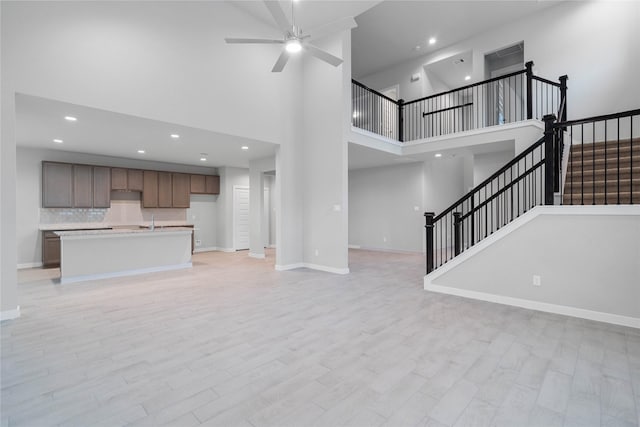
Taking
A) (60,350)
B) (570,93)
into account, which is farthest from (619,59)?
(60,350)

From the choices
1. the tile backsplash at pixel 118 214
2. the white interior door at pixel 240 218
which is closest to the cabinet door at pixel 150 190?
the tile backsplash at pixel 118 214

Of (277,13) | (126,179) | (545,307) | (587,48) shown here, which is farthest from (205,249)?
(587,48)

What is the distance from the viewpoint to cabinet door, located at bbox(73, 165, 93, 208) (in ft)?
24.1

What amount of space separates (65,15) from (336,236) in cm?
515

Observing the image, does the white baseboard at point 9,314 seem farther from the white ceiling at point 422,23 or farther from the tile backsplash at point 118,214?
the white ceiling at point 422,23

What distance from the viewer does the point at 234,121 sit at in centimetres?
561

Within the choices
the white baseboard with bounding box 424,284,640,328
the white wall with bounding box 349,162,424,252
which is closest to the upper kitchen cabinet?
the white wall with bounding box 349,162,424,252

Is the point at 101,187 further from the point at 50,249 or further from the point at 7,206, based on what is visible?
the point at 7,206

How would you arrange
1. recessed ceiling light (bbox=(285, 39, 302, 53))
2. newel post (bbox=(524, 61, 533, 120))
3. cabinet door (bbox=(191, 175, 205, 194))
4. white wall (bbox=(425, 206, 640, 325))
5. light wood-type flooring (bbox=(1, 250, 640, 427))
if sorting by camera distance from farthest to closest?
1. cabinet door (bbox=(191, 175, 205, 194))
2. newel post (bbox=(524, 61, 533, 120))
3. recessed ceiling light (bbox=(285, 39, 302, 53))
4. white wall (bbox=(425, 206, 640, 325))
5. light wood-type flooring (bbox=(1, 250, 640, 427))

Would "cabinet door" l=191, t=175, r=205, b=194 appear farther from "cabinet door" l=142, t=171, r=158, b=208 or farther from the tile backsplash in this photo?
"cabinet door" l=142, t=171, r=158, b=208

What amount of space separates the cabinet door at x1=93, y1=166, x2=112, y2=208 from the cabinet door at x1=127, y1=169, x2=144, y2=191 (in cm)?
43

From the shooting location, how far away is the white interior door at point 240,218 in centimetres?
985

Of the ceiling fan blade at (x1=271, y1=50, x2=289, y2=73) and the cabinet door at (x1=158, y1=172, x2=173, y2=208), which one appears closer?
the ceiling fan blade at (x1=271, y1=50, x2=289, y2=73)

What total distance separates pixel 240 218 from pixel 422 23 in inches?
291
